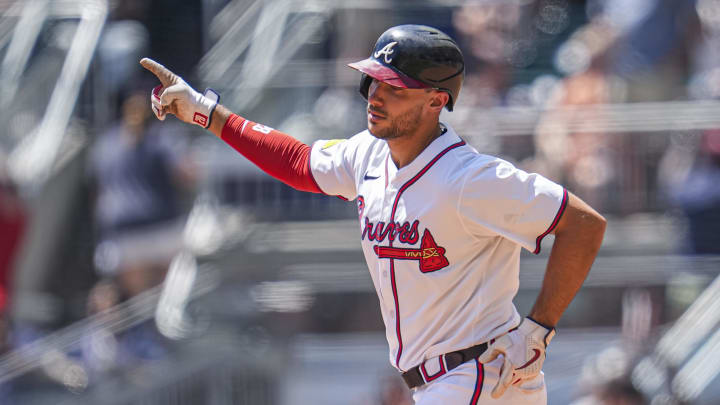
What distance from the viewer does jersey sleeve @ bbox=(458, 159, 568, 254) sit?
3479mm

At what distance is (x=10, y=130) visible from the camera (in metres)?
8.86

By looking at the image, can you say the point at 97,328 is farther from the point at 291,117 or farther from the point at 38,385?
the point at 291,117

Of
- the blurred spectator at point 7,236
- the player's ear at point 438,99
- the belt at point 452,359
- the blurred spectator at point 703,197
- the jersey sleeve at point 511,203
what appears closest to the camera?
the jersey sleeve at point 511,203

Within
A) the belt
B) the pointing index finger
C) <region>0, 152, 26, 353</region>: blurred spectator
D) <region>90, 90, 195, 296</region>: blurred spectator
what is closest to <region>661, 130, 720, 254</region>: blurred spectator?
<region>90, 90, 195, 296</region>: blurred spectator

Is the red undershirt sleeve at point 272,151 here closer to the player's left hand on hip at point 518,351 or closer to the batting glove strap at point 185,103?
the batting glove strap at point 185,103

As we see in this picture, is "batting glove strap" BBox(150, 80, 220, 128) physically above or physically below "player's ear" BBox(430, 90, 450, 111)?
below

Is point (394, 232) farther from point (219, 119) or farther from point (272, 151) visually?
point (219, 119)

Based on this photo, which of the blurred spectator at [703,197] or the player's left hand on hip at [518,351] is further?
the blurred spectator at [703,197]

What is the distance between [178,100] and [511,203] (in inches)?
52.8

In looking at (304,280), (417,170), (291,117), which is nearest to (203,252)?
(304,280)

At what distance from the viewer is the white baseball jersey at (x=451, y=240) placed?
11.5 feet

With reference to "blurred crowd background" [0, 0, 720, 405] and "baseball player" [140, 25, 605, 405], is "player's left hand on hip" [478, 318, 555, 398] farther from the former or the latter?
"blurred crowd background" [0, 0, 720, 405]

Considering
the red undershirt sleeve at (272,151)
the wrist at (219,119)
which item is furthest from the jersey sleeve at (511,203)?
the wrist at (219,119)

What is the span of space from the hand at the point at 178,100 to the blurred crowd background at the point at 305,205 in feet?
10.4
